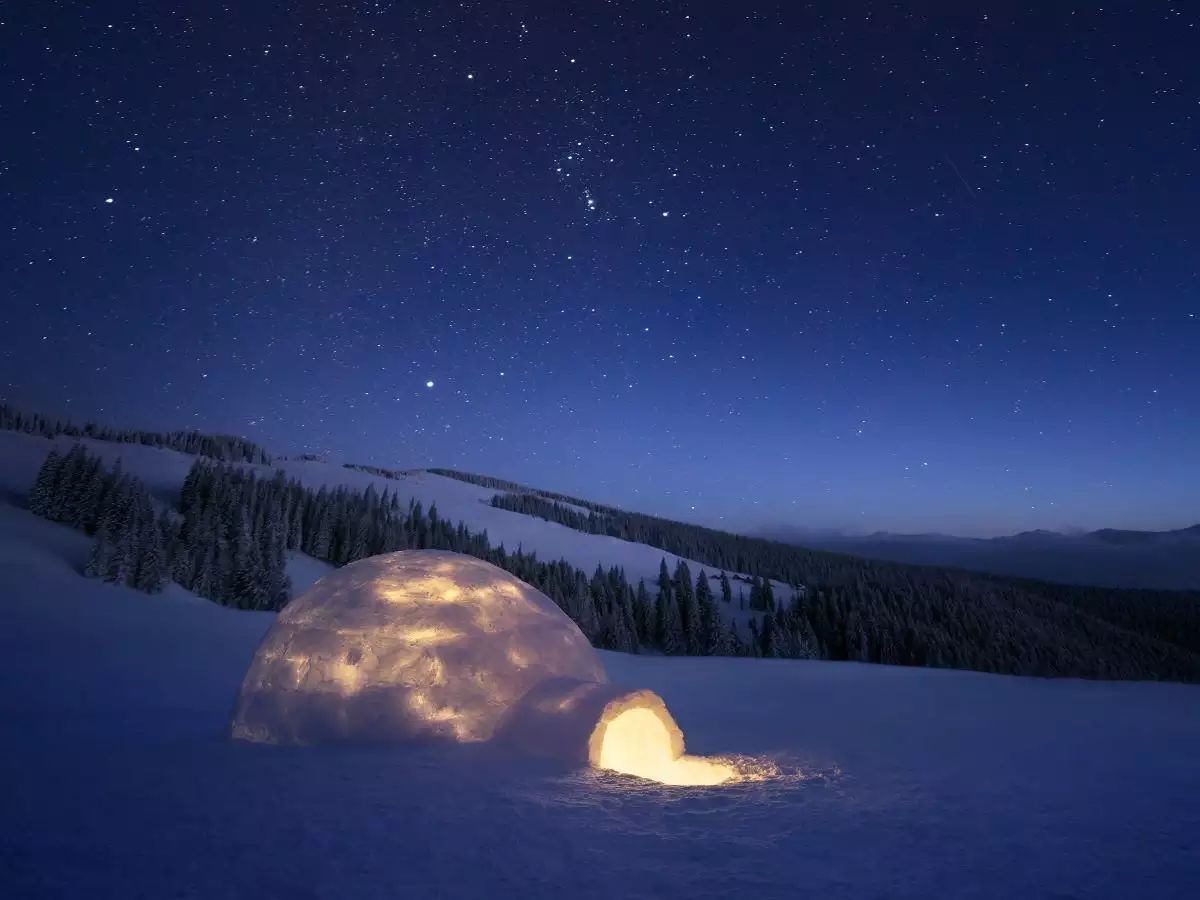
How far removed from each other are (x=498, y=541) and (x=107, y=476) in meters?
44.8

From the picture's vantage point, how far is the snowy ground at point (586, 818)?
4148 mm

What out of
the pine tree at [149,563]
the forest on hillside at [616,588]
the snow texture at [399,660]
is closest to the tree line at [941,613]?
the forest on hillside at [616,588]

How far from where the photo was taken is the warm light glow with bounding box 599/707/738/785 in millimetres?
7215

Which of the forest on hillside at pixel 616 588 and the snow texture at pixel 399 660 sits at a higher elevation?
the snow texture at pixel 399 660

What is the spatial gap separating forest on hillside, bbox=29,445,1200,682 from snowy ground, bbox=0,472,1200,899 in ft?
91.6

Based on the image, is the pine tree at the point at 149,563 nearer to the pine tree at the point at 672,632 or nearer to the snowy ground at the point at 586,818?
the snowy ground at the point at 586,818

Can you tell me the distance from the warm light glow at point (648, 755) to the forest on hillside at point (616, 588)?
32.6 m

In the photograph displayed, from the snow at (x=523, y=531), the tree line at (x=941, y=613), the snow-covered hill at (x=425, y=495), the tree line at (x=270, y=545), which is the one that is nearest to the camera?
the tree line at (x=270, y=545)

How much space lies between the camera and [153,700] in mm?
12969

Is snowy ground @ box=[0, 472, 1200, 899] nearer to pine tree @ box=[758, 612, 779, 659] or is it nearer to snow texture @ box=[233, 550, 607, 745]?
snow texture @ box=[233, 550, 607, 745]

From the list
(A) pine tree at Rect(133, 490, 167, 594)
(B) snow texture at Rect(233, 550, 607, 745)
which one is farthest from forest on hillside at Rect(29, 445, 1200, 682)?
(B) snow texture at Rect(233, 550, 607, 745)

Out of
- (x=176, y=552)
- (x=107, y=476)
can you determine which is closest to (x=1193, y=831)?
(x=176, y=552)

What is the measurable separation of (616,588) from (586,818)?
5290cm

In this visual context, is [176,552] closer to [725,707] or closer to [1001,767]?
[725,707]
